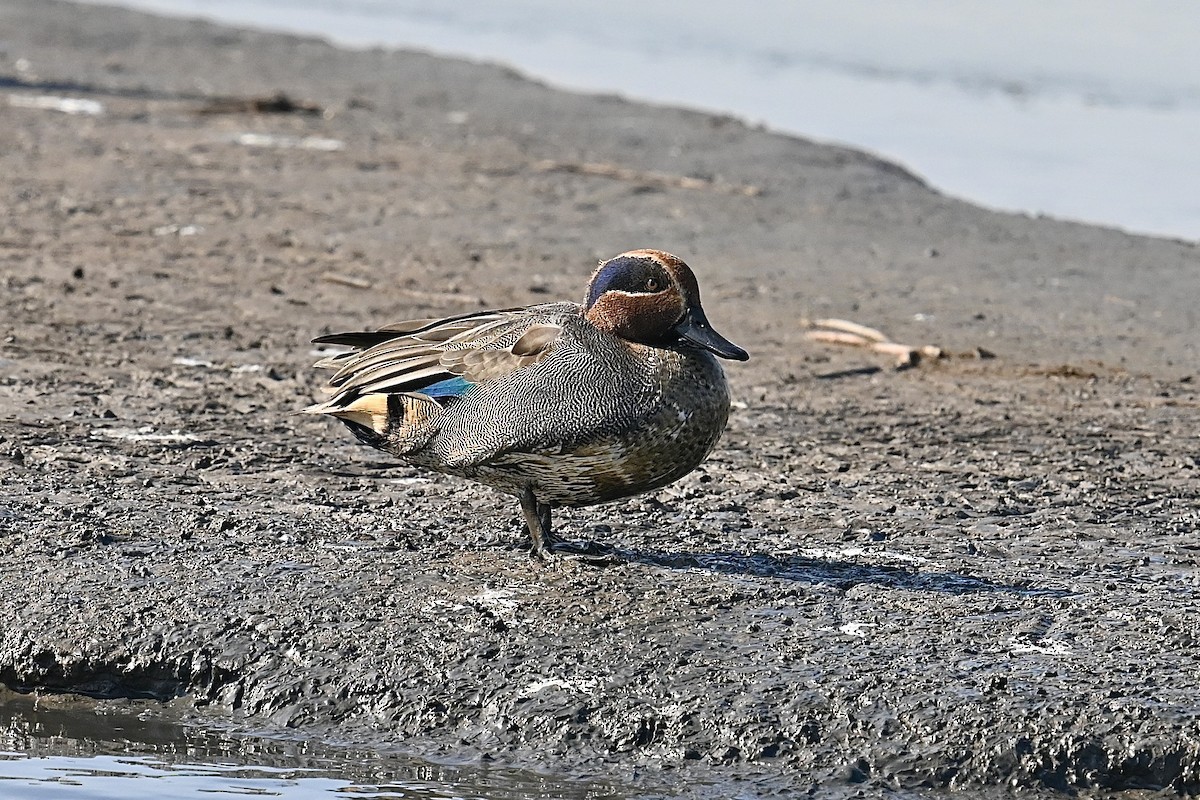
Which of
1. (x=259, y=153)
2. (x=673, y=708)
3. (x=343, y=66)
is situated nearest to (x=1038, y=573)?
(x=673, y=708)

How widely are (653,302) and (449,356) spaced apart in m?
0.63

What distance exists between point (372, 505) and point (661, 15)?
18438mm

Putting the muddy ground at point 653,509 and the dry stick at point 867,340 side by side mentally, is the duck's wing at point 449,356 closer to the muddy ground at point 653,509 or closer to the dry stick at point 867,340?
the muddy ground at point 653,509

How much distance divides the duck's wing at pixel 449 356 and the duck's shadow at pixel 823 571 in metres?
0.72

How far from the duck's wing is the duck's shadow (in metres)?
0.72

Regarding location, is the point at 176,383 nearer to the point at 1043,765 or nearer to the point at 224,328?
the point at 224,328

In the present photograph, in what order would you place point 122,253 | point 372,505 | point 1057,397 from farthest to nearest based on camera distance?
point 122,253
point 1057,397
point 372,505

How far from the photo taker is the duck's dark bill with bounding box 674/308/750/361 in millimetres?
5227

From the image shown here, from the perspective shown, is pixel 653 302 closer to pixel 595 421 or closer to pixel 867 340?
pixel 595 421

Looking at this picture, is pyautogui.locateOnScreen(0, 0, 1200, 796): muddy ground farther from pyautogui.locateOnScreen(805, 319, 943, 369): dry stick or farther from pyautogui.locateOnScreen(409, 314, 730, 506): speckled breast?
pyautogui.locateOnScreen(409, 314, 730, 506): speckled breast

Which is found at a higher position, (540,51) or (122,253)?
(540,51)

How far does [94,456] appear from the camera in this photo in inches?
253

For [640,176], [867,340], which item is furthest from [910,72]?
[867,340]

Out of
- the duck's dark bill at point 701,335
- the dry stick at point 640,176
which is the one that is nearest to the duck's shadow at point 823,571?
the duck's dark bill at point 701,335
